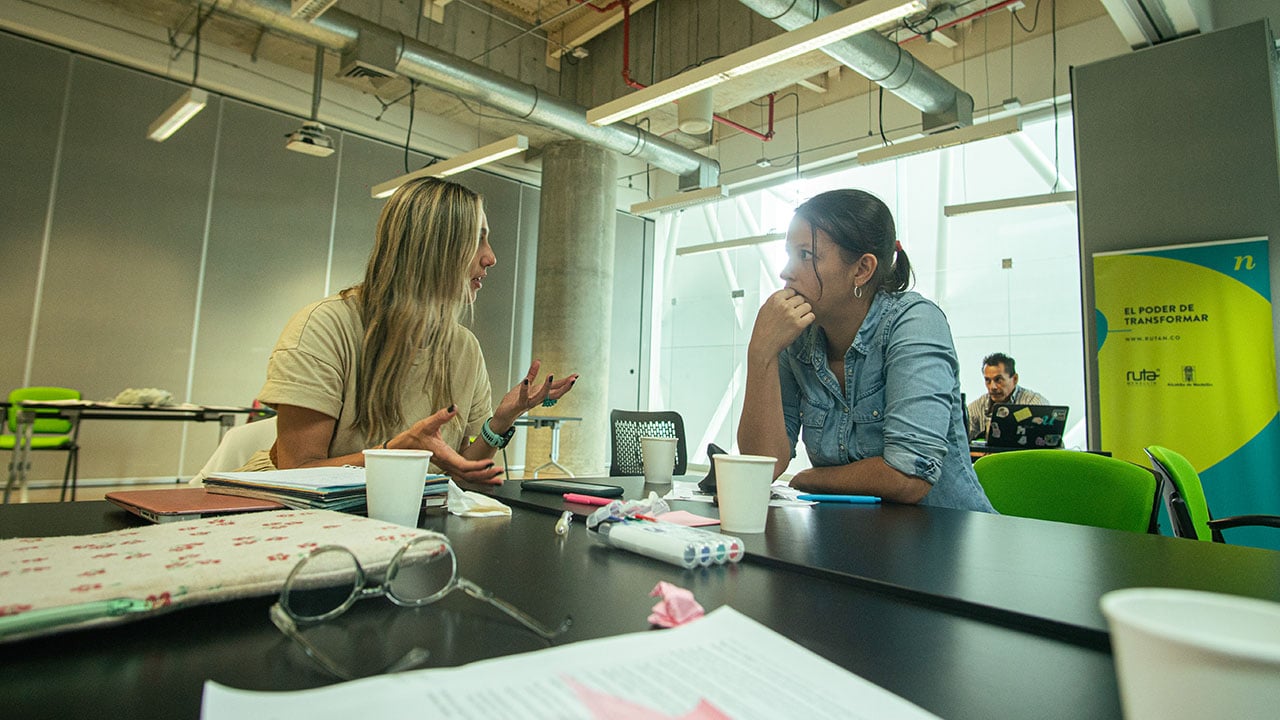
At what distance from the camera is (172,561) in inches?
21.8

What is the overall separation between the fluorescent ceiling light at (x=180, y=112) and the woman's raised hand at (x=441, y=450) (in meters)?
4.36

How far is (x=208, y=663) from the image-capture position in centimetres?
43

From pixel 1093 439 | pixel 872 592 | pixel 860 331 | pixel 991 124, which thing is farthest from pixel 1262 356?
pixel 872 592

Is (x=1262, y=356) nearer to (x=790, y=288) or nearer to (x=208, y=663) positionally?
(x=790, y=288)

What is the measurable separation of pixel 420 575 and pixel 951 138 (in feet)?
15.8

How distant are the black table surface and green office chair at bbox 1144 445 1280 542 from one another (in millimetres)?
1222

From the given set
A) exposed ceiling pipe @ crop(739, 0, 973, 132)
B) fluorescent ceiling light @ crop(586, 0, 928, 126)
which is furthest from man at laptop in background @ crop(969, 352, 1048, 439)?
fluorescent ceiling light @ crop(586, 0, 928, 126)

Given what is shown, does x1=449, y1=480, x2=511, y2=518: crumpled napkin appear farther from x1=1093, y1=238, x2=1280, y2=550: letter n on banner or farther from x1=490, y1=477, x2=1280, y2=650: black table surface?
x1=1093, y1=238, x2=1280, y2=550: letter n on banner

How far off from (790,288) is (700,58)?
16.0 ft

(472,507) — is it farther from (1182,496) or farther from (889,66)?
(889,66)

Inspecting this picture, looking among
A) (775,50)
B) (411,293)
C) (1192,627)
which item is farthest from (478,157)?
(1192,627)

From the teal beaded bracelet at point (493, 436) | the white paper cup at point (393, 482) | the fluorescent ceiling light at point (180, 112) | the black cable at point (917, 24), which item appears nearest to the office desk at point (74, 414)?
the fluorescent ceiling light at point (180, 112)

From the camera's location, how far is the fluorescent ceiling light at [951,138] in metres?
4.33

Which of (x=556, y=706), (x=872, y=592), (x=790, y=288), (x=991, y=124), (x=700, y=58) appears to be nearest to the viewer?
(x=556, y=706)
